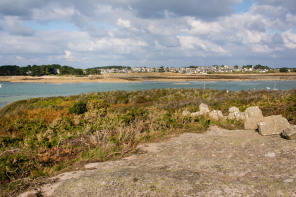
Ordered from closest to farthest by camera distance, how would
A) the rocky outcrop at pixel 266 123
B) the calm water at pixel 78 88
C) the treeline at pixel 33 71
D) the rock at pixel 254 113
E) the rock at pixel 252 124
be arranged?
the rocky outcrop at pixel 266 123, the rock at pixel 252 124, the rock at pixel 254 113, the calm water at pixel 78 88, the treeline at pixel 33 71

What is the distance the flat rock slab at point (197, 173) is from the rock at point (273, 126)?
1201mm

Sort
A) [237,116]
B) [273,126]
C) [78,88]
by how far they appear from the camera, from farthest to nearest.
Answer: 1. [78,88]
2. [237,116]
3. [273,126]

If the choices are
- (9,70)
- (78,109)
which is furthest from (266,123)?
(9,70)

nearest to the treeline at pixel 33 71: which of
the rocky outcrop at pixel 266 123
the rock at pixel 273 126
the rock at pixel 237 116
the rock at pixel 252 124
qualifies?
the rock at pixel 237 116

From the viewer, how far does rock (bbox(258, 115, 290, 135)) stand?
28.1ft

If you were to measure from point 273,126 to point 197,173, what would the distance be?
522cm

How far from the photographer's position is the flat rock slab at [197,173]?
4.34 metres

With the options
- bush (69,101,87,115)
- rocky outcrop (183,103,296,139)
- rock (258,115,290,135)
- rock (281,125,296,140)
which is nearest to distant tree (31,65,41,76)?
bush (69,101,87,115)

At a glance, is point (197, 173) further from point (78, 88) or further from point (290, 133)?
point (78, 88)

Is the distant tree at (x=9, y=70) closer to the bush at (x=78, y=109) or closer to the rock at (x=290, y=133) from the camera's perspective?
the bush at (x=78, y=109)

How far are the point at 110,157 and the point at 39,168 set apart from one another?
215cm

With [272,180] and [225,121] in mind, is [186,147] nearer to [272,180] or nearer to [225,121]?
[272,180]

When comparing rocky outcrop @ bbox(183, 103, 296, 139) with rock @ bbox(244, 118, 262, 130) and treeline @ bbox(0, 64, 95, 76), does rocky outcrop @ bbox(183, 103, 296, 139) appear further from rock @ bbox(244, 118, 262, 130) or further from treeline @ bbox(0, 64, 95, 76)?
treeline @ bbox(0, 64, 95, 76)

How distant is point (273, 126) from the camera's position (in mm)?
8734
